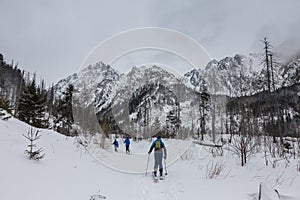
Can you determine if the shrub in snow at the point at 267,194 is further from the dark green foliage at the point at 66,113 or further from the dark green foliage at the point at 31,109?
the dark green foliage at the point at 66,113

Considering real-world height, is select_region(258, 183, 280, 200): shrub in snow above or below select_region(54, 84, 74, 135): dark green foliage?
below

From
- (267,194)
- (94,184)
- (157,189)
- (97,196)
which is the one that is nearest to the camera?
(97,196)

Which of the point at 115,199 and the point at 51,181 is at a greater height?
the point at 51,181

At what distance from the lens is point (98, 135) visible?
15500mm

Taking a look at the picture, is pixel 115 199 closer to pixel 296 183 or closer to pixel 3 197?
pixel 3 197

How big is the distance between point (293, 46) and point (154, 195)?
127 metres

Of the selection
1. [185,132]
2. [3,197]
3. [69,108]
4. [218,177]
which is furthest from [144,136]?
[3,197]

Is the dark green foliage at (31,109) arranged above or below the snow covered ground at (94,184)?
above

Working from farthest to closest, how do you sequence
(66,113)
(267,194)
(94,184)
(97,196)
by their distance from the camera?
(66,113) → (94,184) → (267,194) → (97,196)

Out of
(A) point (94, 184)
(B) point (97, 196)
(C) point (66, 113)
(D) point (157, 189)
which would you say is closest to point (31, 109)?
(C) point (66, 113)

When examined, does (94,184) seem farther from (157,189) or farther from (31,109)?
(31,109)

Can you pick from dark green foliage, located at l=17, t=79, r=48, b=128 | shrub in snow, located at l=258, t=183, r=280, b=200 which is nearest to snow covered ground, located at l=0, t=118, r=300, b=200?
shrub in snow, located at l=258, t=183, r=280, b=200

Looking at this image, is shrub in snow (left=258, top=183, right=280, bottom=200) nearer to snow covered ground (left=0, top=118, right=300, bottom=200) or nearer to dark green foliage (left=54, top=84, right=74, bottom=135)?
snow covered ground (left=0, top=118, right=300, bottom=200)

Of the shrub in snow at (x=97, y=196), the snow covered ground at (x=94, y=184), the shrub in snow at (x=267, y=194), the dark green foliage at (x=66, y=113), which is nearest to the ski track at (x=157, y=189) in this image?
the snow covered ground at (x=94, y=184)
